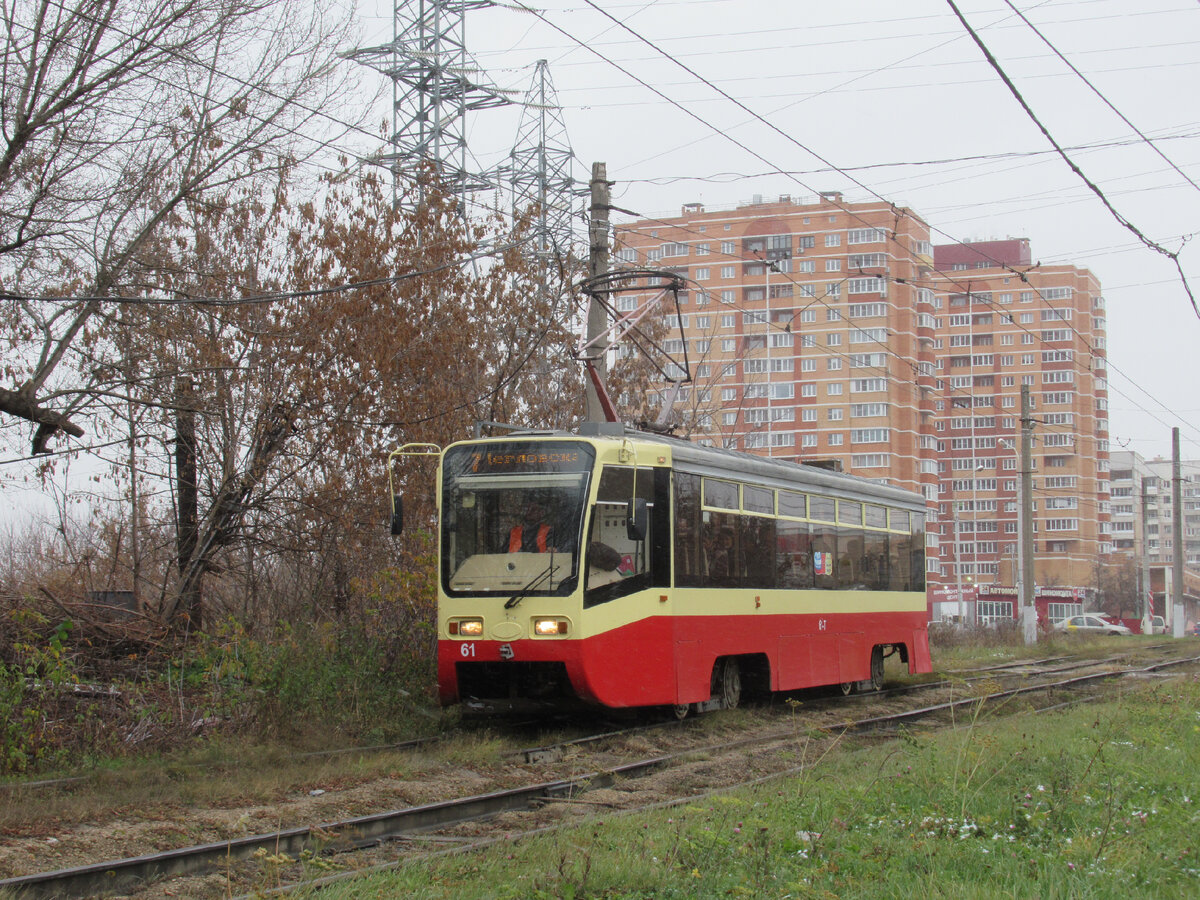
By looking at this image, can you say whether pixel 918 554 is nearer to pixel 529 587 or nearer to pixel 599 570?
pixel 599 570

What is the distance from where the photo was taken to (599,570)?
12453 mm

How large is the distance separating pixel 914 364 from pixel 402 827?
74.3 meters

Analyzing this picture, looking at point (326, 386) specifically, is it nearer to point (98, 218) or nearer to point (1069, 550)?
point (98, 218)

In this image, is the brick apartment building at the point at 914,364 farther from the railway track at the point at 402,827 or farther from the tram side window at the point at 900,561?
the railway track at the point at 402,827

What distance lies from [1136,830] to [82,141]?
10.9 metres

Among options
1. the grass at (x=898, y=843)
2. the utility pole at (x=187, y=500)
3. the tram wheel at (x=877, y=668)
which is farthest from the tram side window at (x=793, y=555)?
the utility pole at (x=187, y=500)

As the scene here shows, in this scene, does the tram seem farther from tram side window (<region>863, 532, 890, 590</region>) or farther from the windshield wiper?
tram side window (<region>863, 532, 890, 590</region>)

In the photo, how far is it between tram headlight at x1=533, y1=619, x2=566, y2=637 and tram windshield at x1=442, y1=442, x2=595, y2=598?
0.29 m

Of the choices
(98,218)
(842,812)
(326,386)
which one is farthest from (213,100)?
(842,812)

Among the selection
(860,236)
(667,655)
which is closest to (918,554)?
(667,655)

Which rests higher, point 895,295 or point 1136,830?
point 895,295

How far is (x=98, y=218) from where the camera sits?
42.8ft

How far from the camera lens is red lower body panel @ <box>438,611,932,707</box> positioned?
12.3 m

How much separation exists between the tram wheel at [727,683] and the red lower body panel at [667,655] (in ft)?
0.79
